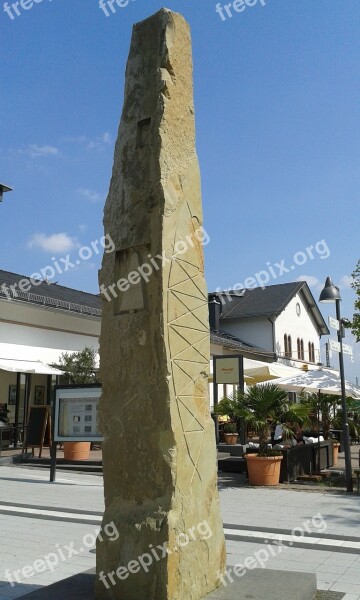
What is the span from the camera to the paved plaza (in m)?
5.66

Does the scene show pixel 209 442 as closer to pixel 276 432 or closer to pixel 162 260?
pixel 162 260

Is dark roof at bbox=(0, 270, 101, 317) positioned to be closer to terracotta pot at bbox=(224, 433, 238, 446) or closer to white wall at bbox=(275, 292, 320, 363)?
terracotta pot at bbox=(224, 433, 238, 446)

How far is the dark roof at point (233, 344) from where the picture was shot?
32.0 metres

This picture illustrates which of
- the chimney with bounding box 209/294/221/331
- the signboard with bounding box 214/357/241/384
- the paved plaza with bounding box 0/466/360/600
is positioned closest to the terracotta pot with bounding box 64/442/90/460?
the paved plaza with bounding box 0/466/360/600

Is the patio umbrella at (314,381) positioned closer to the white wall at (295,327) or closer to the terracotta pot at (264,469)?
the terracotta pot at (264,469)

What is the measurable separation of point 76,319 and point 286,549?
633 inches

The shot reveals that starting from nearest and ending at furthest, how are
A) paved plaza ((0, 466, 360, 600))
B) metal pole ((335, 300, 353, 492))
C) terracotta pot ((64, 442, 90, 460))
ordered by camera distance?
paved plaza ((0, 466, 360, 600)), metal pole ((335, 300, 353, 492)), terracotta pot ((64, 442, 90, 460))

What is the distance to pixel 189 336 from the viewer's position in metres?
4.71

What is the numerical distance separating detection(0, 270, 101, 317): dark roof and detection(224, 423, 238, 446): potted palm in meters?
6.40

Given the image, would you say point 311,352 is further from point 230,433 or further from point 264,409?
point 264,409

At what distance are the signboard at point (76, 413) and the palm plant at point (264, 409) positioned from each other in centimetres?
280

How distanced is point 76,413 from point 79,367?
7.25 metres

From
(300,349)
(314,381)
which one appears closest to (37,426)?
(314,381)

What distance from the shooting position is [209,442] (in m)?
4.75
